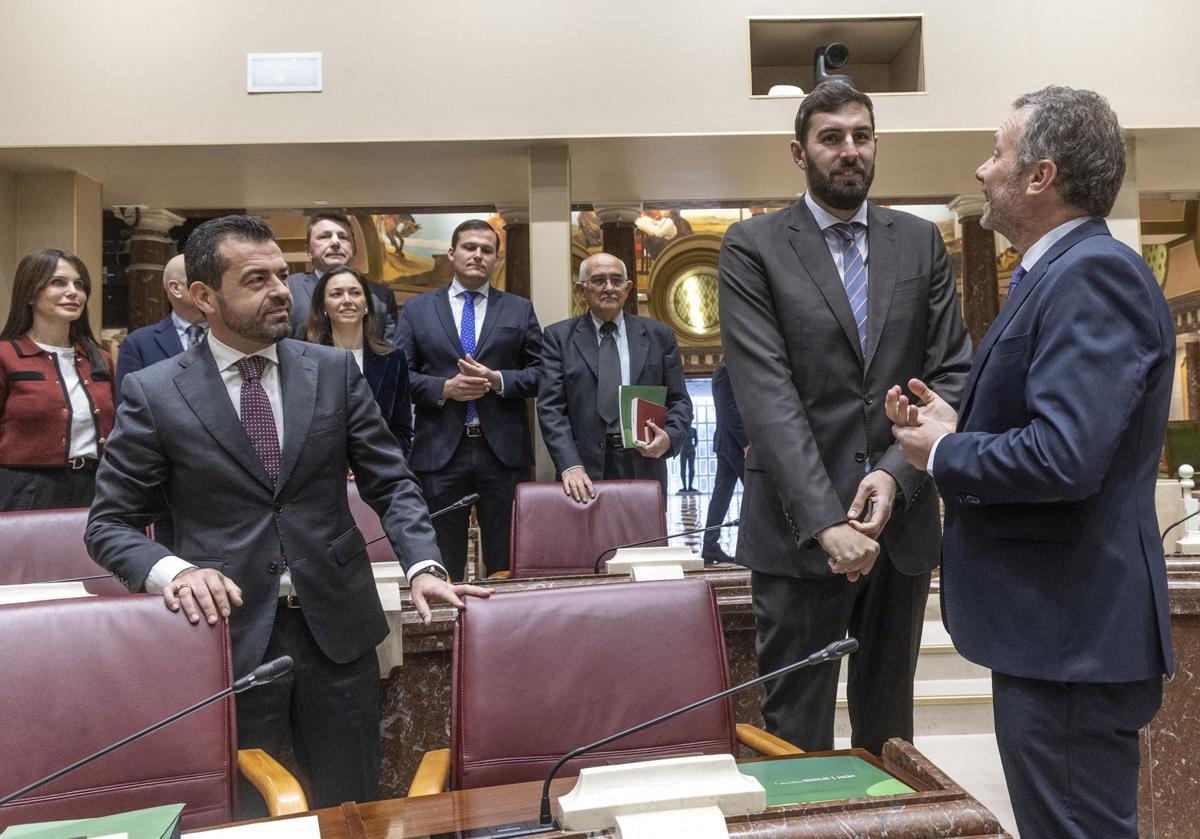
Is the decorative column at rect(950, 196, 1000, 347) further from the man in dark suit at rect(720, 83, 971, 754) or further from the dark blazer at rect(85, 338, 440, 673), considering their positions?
the dark blazer at rect(85, 338, 440, 673)

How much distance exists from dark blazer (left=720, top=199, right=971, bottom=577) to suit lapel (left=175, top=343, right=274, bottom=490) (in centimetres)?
103

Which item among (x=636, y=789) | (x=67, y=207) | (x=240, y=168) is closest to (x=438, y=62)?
(x=240, y=168)

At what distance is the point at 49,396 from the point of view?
3717 millimetres

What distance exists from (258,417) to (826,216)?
1.31 metres

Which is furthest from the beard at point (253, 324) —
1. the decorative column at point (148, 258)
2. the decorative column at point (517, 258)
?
the decorative column at point (517, 258)

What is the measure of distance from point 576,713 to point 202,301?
4.00 feet

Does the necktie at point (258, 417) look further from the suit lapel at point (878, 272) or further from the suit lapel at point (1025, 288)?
the suit lapel at point (1025, 288)

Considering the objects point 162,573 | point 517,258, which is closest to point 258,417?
point 162,573

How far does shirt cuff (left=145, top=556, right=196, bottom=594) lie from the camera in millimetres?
1945

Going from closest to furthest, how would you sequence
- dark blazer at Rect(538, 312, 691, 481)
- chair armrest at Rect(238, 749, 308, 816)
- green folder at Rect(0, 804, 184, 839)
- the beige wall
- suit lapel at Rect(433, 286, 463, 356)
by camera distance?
green folder at Rect(0, 804, 184, 839), chair armrest at Rect(238, 749, 308, 816), dark blazer at Rect(538, 312, 691, 481), suit lapel at Rect(433, 286, 463, 356), the beige wall

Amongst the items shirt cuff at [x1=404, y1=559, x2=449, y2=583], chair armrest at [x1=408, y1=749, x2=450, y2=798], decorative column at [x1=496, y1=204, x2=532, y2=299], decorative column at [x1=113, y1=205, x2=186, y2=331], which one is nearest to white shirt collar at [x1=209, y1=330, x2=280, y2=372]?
shirt cuff at [x1=404, y1=559, x2=449, y2=583]

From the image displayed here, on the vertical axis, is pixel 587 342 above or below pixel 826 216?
below

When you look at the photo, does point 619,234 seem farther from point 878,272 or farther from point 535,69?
point 878,272

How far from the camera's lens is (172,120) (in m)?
4.80
